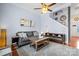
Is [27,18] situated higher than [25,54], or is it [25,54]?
[27,18]

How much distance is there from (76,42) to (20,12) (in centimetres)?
98

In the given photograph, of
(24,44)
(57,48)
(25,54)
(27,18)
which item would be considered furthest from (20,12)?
(57,48)

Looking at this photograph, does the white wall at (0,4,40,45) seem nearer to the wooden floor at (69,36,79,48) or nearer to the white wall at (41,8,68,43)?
the white wall at (41,8,68,43)

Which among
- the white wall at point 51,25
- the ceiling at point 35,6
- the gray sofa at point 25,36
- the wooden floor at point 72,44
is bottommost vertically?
the wooden floor at point 72,44

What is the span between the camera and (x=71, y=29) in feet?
5.92

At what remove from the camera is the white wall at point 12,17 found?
179 centimetres

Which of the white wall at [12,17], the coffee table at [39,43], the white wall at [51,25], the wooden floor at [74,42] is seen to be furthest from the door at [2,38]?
the wooden floor at [74,42]

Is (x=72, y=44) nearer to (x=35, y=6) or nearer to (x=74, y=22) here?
(x=74, y=22)

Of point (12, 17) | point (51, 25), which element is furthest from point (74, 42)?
point (12, 17)

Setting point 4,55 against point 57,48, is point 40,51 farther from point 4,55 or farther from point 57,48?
point 4,55

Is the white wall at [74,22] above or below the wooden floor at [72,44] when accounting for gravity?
above

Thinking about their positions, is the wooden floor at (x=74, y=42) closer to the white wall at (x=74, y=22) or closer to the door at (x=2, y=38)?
the white wall at (x=74, y=22)

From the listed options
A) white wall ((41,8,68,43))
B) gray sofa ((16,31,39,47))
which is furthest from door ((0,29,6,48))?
white wall ((41,8,68,43))

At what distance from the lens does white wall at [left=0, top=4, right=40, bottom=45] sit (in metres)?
1.79
